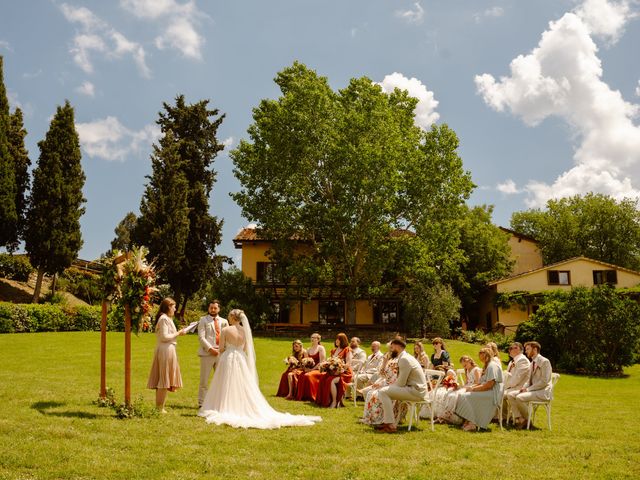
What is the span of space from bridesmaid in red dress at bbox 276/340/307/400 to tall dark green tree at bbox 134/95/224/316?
23.3m

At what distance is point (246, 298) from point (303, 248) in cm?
762

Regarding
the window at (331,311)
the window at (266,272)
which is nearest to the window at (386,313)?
the window at (331,311)

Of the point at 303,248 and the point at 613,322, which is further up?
the point at 303,248

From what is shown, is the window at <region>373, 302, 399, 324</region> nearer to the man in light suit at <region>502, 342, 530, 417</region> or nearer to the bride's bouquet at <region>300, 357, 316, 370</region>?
the bride's bouquet at <region>300, 357, 316, 370</region>

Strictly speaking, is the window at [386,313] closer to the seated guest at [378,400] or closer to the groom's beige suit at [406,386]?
the seated guest at [378,400]

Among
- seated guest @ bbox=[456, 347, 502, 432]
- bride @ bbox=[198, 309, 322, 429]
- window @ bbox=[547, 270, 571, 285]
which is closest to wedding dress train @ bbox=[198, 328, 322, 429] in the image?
bride @ bbox=[198, 309, 322, 429]

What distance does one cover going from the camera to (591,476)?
7.03 m

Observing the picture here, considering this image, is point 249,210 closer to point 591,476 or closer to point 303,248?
point 303,248

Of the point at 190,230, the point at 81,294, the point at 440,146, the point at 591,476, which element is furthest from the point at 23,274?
the point at 591,476

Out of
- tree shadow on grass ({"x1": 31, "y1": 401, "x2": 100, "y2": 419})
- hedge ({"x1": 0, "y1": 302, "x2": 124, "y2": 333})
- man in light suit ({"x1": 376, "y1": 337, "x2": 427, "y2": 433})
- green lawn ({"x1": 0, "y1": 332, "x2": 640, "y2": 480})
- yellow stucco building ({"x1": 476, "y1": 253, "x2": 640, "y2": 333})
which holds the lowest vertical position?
green lawn ({"x1": 0, "y1": 332, "x2": 640, "y2": 480})

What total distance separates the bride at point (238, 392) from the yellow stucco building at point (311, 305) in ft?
111

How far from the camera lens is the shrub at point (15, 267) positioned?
37.4 meters

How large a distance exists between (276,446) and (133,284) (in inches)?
170

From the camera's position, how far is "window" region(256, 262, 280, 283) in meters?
42.4
